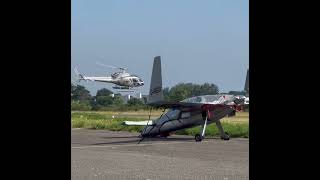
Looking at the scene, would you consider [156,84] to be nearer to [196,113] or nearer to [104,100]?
[196,113]

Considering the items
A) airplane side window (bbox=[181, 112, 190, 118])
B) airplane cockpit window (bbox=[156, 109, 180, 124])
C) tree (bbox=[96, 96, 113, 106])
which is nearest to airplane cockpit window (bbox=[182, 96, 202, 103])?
airplane side window (bbox=[181, 112, 190, 118])

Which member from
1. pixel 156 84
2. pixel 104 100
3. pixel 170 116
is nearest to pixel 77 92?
pixel 156 84

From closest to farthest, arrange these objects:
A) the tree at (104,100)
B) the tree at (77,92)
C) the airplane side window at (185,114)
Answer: the tree at (77,92), the airplane side window at (185,114), the tree at (104,100)

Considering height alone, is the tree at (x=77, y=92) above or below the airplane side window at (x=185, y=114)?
above

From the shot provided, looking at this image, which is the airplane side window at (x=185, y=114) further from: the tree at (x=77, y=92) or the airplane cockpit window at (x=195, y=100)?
the tree at (x=77, y=92)

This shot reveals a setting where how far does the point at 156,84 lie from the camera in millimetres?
18719

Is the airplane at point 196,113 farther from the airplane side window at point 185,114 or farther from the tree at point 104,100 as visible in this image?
the tree at point 104,100

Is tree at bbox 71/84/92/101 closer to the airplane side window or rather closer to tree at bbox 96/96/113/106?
the airplane side window

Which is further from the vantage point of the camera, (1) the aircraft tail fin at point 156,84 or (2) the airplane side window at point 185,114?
(2) the airplane side window at point 185,114

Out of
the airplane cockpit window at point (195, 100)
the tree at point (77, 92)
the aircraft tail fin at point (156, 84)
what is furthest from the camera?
the airplane cockpit window at point (195, 100)

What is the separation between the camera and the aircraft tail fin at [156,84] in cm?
1817

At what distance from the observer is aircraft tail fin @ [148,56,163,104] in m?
18.2

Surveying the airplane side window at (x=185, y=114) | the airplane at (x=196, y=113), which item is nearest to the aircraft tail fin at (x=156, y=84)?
the airplane at (x=196, y=113)

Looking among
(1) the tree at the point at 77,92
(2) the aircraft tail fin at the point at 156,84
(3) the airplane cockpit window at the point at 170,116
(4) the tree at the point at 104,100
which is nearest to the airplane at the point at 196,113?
(3) the airplane cockpit window at the point at 170,116
